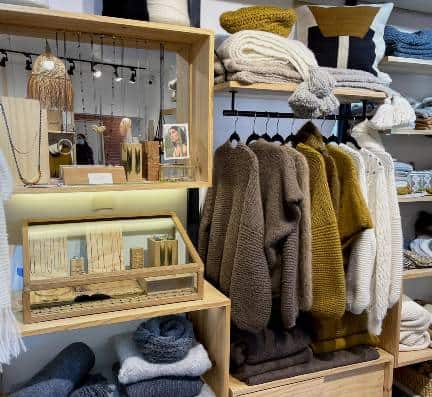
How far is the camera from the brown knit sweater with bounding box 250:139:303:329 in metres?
1.47

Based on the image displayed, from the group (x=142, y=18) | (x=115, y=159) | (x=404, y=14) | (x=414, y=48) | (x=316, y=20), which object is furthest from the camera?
(x=404, y=14)

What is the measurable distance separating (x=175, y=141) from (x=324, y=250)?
65 centimetres

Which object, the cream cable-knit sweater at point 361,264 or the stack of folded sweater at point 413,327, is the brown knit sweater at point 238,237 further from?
the stack of folded sweater at point 413,327

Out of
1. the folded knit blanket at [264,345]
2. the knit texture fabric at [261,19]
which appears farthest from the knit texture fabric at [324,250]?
the knit texture fabric at [261,19]

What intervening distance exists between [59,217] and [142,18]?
734 mm

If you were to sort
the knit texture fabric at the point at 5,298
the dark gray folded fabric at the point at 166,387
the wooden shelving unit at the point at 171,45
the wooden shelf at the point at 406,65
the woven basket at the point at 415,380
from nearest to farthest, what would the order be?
the knit texture fabric at the point at 5,298
the wooden shelving unit at the point at 171,45
the dark gray folded fabric at the point at 166,387
the wooden shelf at the point at 406,65
the woven basket at the point at 415,380

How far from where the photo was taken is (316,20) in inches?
68.2

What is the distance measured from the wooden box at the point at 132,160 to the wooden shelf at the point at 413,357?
1.36 m

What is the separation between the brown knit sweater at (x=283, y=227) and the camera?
4.81ft

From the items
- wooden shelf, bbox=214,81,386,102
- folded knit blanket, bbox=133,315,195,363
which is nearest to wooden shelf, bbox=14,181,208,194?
wooden shelf, bbox=214,81,386,102

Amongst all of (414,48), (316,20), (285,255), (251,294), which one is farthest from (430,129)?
(251,294)

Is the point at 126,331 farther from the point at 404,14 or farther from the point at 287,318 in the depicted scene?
the point at 404,14

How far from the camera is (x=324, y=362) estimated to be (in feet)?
5.52

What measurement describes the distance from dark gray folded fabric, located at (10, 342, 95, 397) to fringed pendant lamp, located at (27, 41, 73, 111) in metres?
0.85
